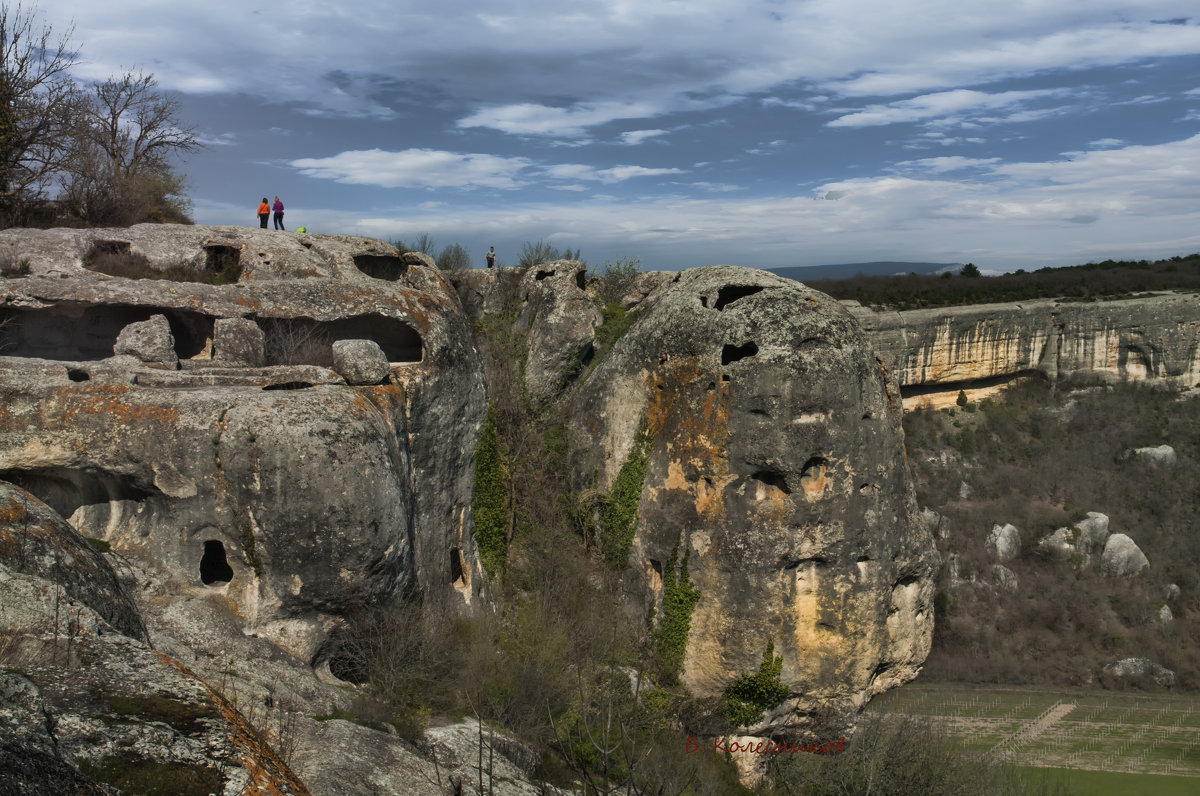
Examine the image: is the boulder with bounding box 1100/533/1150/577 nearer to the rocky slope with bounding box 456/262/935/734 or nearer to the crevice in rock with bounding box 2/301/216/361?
the rocky slope with bounding box 456/262/935/734

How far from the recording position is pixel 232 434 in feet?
32.8

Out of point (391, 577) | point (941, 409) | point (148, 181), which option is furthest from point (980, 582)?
point (148, 181)

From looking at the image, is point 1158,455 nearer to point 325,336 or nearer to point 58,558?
point 325,336

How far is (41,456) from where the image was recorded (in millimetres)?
9766

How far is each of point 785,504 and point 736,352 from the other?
2.98 metres

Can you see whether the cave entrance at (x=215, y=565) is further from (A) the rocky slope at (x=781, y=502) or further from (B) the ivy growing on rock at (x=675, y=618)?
(B) the ivy growing on rock at (x=675, y=618)

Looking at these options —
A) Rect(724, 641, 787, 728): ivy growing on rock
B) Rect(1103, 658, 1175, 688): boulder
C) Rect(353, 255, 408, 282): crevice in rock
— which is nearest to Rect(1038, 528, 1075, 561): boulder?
Rect(1103, 658, 1175, 688): boulder

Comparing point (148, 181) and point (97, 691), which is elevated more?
point (148, 181)

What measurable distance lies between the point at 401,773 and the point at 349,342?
7.08m

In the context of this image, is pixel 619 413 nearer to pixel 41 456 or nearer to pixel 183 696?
pixel 41 456

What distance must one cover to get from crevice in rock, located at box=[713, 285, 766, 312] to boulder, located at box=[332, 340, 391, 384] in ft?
21.9

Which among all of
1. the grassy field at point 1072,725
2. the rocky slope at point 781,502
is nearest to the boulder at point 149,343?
the rocky slope at point 781,502

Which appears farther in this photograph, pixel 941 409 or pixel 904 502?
pixel 941 409

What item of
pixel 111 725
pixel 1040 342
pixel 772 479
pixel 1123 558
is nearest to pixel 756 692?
pixel 772 479
